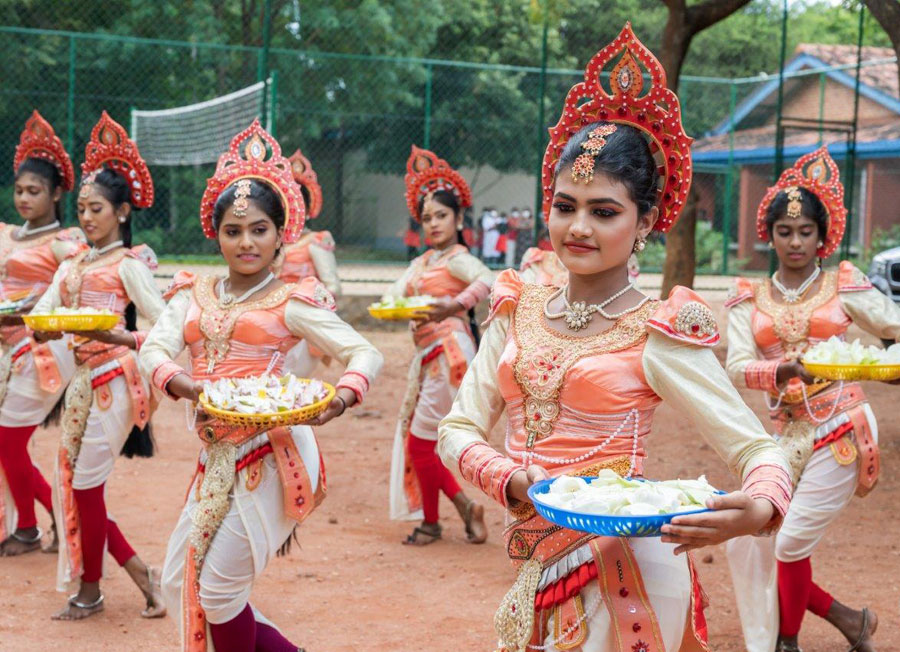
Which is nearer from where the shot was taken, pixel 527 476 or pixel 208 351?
pixel 527 476

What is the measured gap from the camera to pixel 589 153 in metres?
2.81

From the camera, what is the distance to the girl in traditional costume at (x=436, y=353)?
7.10 m

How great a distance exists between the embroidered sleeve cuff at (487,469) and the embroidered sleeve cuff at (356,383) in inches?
50.8

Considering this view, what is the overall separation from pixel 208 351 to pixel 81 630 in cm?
197

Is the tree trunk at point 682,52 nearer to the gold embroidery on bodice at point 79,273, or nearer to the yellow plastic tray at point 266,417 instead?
the gold embroidery on bodice at point 79,273

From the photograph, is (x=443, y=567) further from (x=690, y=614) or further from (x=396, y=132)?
(x=396, y=132)

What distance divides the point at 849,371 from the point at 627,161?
2.23m

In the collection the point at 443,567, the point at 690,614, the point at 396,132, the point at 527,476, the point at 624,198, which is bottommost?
the point at 443,567

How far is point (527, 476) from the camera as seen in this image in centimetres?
264

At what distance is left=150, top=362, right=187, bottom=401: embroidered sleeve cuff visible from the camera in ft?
13.5

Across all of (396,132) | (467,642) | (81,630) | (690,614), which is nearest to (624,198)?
(690,614)

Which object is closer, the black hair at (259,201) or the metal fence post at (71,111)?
the black hair at (259,201)

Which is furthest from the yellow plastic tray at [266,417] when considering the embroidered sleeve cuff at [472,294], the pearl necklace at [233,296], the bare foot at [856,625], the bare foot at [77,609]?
the embroidered sleeve cuff at [472,294]

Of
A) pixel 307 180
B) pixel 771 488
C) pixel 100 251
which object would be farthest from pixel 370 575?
pixel 771 488
